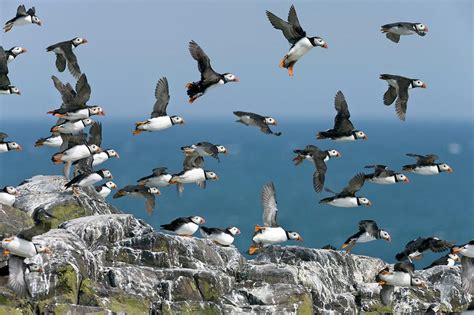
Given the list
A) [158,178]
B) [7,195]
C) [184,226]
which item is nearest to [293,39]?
[158,178]

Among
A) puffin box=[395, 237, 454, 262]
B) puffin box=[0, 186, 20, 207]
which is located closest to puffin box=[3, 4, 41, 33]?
puffin box=[0, 186, 20, 207]

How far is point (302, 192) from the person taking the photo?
4631 inches

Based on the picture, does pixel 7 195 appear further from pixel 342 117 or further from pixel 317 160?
pixel 342 117

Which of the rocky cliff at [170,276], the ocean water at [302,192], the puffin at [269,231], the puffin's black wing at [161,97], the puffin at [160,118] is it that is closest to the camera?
the rocky cliff at [170,276]

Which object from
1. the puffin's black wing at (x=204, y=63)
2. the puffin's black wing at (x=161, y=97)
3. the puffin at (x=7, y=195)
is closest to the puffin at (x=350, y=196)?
the puffin's black wing at (x=204, y=63)

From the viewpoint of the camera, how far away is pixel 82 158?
20.8 meters

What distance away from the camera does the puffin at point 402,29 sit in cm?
2067

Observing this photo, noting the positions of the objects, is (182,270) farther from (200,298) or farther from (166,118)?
(166,118)

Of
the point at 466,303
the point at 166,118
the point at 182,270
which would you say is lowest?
the point at 466,303

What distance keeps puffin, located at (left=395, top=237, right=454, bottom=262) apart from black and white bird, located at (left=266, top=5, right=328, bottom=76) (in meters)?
3.55

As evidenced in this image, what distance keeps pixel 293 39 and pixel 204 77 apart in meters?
1.67

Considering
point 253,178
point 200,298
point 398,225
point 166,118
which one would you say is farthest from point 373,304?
point 253,178

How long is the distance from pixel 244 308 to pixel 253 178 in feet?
382

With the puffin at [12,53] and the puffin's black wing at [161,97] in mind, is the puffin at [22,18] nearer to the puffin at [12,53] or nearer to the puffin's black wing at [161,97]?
the puffin at [12,53]
